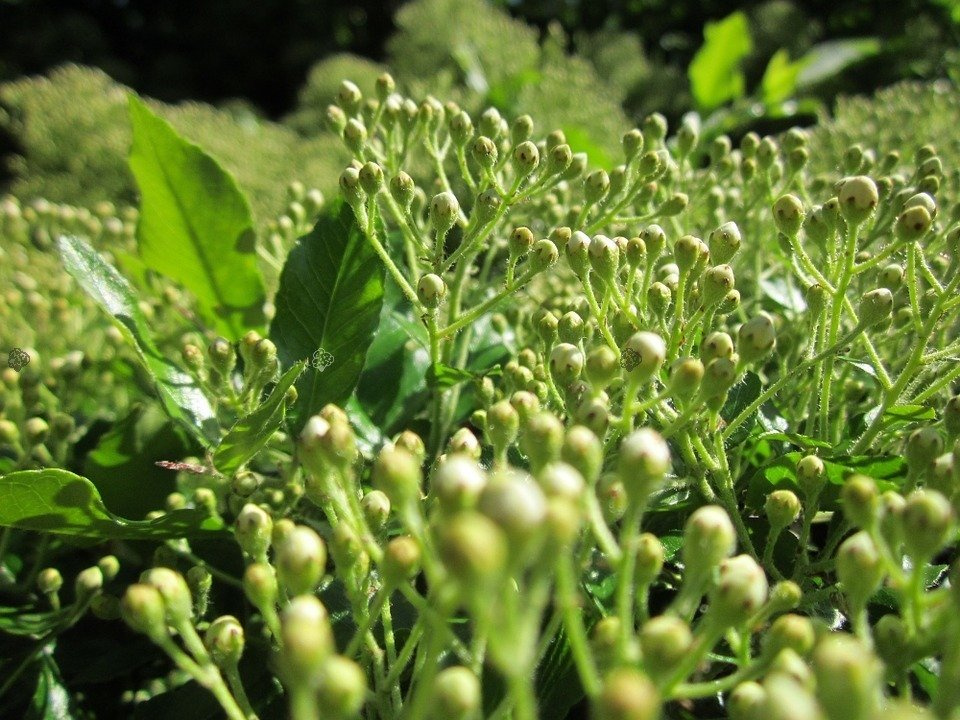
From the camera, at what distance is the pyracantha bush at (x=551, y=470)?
278mm

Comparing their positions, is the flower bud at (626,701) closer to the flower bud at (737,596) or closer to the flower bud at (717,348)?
the flower bud at (737,596)

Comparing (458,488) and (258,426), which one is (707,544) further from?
(258,426)

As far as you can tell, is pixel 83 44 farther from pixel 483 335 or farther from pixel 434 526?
pixel 434 526

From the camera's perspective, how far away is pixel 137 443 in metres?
0.62

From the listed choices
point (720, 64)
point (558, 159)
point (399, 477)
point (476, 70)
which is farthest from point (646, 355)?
point (476, 70)

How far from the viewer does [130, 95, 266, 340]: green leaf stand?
69cm

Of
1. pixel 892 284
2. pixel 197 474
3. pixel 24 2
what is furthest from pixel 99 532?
pixel 24 2

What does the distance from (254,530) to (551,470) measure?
7.6 inches

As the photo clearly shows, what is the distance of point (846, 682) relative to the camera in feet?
0.77

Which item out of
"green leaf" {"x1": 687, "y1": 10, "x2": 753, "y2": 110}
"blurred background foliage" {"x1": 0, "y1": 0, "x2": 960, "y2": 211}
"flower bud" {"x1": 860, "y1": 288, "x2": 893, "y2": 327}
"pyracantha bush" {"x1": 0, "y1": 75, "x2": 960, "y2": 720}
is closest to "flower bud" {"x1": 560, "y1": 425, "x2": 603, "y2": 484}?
"pyracantha bush" {"x1": 0, "y1": 75, "x2": 960, "y2": 720}

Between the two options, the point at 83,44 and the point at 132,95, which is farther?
the point at 83,44

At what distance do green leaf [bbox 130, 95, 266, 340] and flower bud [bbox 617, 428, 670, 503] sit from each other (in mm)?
493

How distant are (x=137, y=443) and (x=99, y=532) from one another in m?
0.12

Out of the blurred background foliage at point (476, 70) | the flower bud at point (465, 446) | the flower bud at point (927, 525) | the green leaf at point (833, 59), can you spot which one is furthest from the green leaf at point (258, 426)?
the green leaf at point (833, 59)
